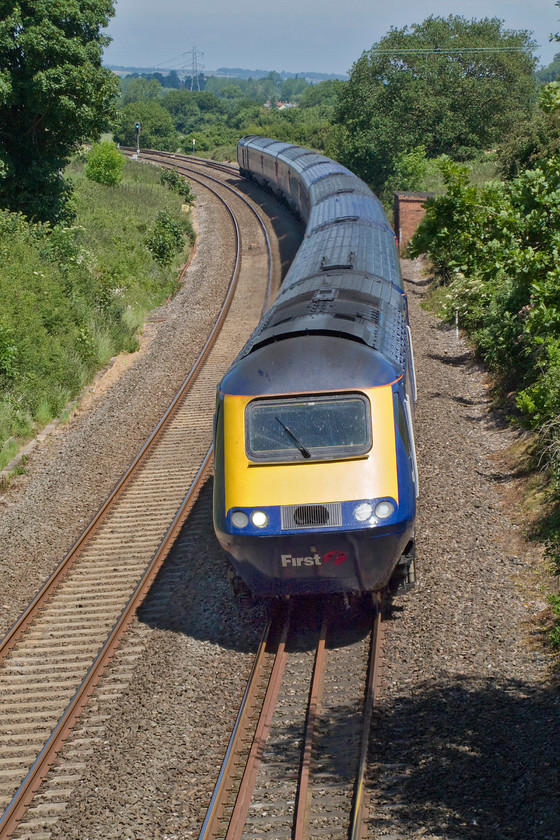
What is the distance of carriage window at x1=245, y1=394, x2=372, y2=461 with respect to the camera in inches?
319

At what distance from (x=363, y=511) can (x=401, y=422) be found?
1141 mm

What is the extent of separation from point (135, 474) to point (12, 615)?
409cm

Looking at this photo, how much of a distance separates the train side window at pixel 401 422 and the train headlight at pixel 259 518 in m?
1.64

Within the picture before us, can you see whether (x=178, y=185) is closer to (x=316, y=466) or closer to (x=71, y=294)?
(x=71, y=294)

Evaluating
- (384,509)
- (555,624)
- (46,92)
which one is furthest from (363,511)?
(46,92)

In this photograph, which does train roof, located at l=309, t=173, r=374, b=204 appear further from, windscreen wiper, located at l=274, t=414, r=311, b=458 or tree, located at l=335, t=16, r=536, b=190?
tree, located at l=335, t=16, r=536, b=190

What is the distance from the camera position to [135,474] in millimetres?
13680

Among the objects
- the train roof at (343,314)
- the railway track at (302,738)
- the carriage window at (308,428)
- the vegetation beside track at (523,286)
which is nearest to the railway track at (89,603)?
the railway track at (302,738)

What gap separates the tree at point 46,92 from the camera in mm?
21641

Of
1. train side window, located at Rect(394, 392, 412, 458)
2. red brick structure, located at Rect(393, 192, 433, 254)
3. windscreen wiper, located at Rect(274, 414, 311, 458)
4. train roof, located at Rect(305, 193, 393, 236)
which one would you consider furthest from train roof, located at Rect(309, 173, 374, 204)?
windscreen wiper, located at Rect(274, 414, 311, 458)

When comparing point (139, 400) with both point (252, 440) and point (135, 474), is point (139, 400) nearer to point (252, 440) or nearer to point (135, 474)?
point (135, 474)

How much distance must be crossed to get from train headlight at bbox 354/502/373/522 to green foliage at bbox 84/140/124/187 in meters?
33.1

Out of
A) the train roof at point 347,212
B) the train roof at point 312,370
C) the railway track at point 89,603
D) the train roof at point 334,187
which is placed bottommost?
the railway track at point 89,603

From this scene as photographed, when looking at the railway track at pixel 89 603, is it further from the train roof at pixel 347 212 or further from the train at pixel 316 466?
the train roof at pixel 347 212
